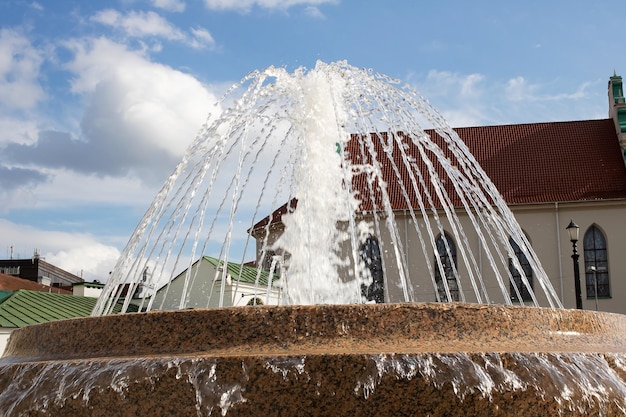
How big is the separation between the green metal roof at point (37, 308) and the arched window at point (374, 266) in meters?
10.0

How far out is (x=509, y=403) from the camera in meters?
3.36

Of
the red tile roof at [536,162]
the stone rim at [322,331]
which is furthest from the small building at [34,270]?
the stone rim at [322,331]

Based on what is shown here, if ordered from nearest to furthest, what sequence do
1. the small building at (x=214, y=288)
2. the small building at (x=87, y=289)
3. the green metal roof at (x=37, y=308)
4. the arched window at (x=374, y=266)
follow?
the green metal roof at (x=37, y=308) < the small building at (x=214, y=288) < the arched window at (x=374, y=266) < the small building at (x=87, y=289)

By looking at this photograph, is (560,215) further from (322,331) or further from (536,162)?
(322,331)

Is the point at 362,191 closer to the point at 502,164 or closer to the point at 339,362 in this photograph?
the point at 502,164

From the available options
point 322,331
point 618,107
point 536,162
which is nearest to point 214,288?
point 536,162

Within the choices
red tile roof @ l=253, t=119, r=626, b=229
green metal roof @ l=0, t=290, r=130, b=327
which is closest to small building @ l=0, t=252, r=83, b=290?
red tile roof @ l=253, t=119, r=626, b=229

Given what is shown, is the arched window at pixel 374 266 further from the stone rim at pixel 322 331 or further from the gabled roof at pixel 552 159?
the stone rim at pixel 322 331

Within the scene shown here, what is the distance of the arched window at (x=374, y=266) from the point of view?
1174 inches

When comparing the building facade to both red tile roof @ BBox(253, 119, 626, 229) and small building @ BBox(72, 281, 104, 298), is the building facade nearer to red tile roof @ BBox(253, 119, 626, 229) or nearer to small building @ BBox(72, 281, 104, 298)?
red tile roof @ BBox(253, 119, 626, 229)

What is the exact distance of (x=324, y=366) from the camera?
3301mm

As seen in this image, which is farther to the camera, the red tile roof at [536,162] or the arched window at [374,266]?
the red tile roof at [536,162]

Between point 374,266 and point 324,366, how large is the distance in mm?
26905

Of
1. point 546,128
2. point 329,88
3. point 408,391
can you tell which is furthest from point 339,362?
point 546,128
